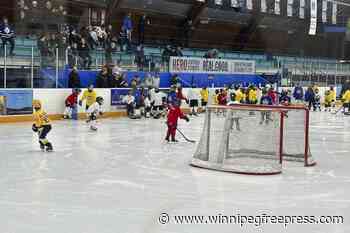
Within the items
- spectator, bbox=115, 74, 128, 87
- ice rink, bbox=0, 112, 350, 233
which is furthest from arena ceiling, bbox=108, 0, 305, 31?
ice rink, bbox=0, 112, 350, 233

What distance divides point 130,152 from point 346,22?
123 ft

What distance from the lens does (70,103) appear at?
2114 cm

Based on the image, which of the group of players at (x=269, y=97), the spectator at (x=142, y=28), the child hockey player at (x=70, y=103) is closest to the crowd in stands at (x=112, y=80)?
the child hockey player at (x=70, y=103)

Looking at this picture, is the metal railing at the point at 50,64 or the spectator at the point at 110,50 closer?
the metal railing at the point at 50,64

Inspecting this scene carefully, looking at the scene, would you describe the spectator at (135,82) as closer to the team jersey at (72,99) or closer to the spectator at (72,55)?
the spectator at (72,55)

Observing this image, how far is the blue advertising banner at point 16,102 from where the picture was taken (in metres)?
19.1

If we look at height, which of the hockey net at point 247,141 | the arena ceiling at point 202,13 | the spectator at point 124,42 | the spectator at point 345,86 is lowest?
the hockey net at point 247,141

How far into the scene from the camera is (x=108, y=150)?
12789mm

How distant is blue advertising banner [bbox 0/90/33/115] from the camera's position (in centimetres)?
1912

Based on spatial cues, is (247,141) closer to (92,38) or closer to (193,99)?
(92,38)

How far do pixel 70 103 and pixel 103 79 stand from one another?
2432mm

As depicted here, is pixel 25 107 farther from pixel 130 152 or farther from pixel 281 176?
pixel 281 176

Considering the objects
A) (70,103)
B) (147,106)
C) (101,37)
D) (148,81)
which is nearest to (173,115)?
(70,103)

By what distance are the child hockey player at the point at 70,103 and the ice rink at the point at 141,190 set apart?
7256 mm
